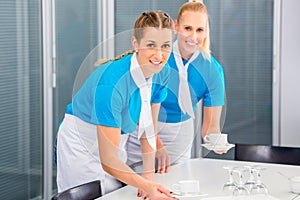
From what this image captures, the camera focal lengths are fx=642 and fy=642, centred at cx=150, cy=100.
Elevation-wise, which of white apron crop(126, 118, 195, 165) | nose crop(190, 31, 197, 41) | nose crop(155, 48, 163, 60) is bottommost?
white apron crop(126, 118, 195, 165)

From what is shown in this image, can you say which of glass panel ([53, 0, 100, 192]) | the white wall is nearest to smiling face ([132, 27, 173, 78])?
glass panel ([53, 0, 100, 192])

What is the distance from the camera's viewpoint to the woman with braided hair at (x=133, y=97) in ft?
6.29

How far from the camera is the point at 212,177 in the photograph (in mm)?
2566

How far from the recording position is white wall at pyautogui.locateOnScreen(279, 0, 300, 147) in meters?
4.07

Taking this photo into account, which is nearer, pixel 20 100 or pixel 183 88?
pixel 183 88

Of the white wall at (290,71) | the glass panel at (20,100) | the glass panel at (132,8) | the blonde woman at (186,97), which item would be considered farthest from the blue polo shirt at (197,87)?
the glass panel at (132,8)

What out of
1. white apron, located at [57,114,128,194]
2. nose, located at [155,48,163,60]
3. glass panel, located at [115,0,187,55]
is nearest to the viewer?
nose, located at [155,48,163,60]

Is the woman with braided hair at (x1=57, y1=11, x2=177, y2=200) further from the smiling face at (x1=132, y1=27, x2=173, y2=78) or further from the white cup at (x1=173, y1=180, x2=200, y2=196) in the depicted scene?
the white cup at (x1=173, y1=180, x2=200, y2=196)

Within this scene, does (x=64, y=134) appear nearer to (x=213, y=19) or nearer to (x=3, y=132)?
(x=3, y=132)

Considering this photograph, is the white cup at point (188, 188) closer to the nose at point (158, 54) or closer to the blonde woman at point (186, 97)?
the blonde woman at point (186, 97)

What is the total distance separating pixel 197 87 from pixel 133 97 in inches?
9.6

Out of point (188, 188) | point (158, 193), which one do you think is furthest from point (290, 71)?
point (158, 193)

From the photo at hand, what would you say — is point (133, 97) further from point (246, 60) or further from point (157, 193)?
point (246, 60)

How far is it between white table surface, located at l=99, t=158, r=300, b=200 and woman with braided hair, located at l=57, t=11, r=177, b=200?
14 cm
